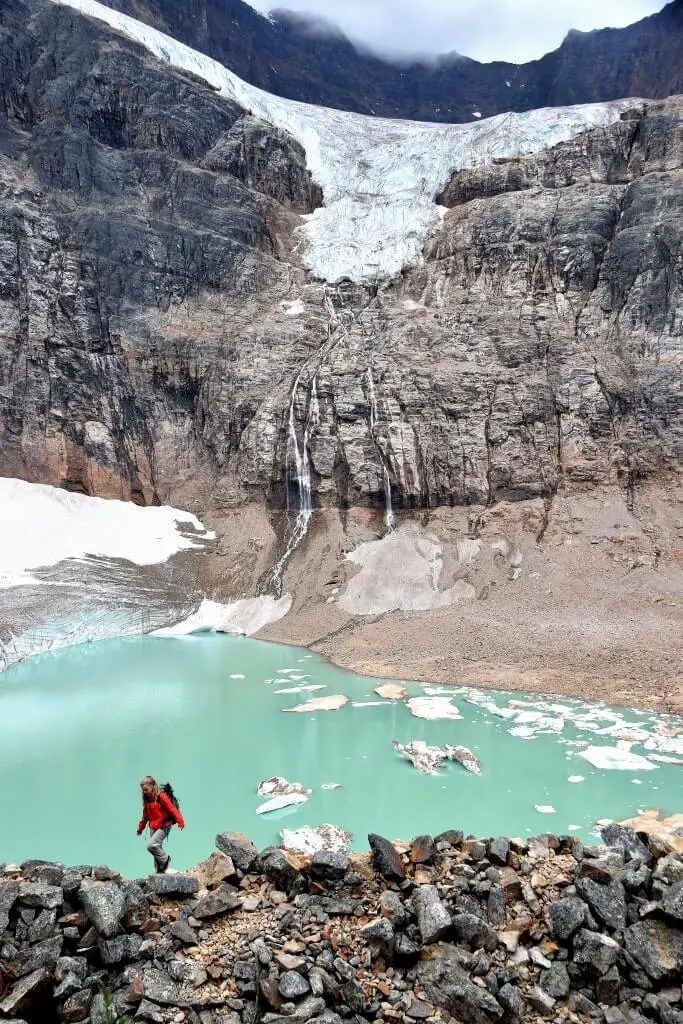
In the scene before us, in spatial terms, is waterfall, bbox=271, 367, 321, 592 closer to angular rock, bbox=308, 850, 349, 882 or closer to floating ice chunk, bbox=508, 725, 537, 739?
floating ice chunk, bbox=508, 725, 537, 739

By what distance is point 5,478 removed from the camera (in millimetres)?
34719

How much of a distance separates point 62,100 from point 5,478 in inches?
1129

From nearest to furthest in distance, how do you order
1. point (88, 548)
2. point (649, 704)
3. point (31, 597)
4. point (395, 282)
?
point (649, 704) < point (31, 597) < point (88, 548) < point (395, 282)

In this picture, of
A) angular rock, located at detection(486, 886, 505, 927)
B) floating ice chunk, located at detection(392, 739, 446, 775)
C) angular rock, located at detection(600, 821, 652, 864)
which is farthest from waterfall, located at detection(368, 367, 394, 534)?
angular rock, located at detection(486, 886, 505, 927)

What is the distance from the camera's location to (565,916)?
5004mm

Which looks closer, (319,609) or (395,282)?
(319,609)

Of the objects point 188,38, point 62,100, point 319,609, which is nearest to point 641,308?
point 319,609

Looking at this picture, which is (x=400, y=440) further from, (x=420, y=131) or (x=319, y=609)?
(x=420, y=131)

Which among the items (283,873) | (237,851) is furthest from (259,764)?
(283,873)

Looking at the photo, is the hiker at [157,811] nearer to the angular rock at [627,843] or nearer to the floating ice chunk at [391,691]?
the angular rock at [627,843]

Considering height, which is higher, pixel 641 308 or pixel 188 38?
pixel 188 38

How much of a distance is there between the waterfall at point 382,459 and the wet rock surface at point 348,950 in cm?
2692

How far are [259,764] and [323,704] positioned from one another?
4261 millimetres

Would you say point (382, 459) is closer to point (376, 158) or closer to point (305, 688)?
point (305, 688)
